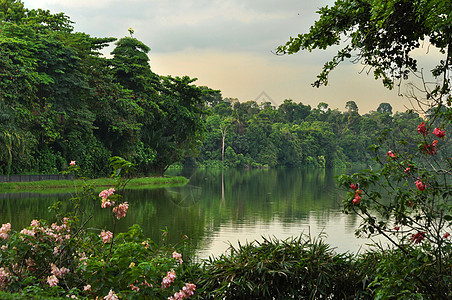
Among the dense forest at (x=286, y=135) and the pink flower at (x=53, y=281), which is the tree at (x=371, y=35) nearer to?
the pink flower at (x=53, y=281)

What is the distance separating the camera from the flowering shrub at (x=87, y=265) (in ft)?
16.4

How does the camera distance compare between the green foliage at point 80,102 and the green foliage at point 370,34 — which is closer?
the green foliage at point 370,34

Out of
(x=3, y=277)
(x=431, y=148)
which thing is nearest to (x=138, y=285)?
(x=3, y=277)

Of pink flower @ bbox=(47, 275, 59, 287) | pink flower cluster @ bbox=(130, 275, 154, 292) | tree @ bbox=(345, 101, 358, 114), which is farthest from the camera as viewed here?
tree @ bbox=(345, 101, 358, 114)

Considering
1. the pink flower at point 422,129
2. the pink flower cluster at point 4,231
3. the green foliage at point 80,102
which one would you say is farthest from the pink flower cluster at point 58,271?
the green foliage at point 80,102

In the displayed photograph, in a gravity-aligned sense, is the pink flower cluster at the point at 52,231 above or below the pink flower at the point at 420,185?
below

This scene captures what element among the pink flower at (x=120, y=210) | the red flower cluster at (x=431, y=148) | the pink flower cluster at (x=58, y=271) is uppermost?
the red flower cluster at (x=431, y=148)

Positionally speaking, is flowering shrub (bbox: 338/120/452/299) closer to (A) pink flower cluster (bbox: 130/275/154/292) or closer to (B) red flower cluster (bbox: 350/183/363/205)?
(B) red flower cluster (bbox: 350/183/363/205)

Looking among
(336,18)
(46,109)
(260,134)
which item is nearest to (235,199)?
(46,109)

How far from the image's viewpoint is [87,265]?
5152 mm

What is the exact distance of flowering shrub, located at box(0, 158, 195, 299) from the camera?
16.4ft

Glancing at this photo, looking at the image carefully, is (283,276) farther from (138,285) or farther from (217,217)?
(217,217)

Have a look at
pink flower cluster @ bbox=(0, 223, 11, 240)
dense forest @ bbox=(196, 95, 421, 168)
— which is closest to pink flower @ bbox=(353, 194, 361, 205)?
pink flower cluster @ bbox=(0, 223, 11, 240)

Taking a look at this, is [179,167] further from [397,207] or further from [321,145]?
[397,207]
